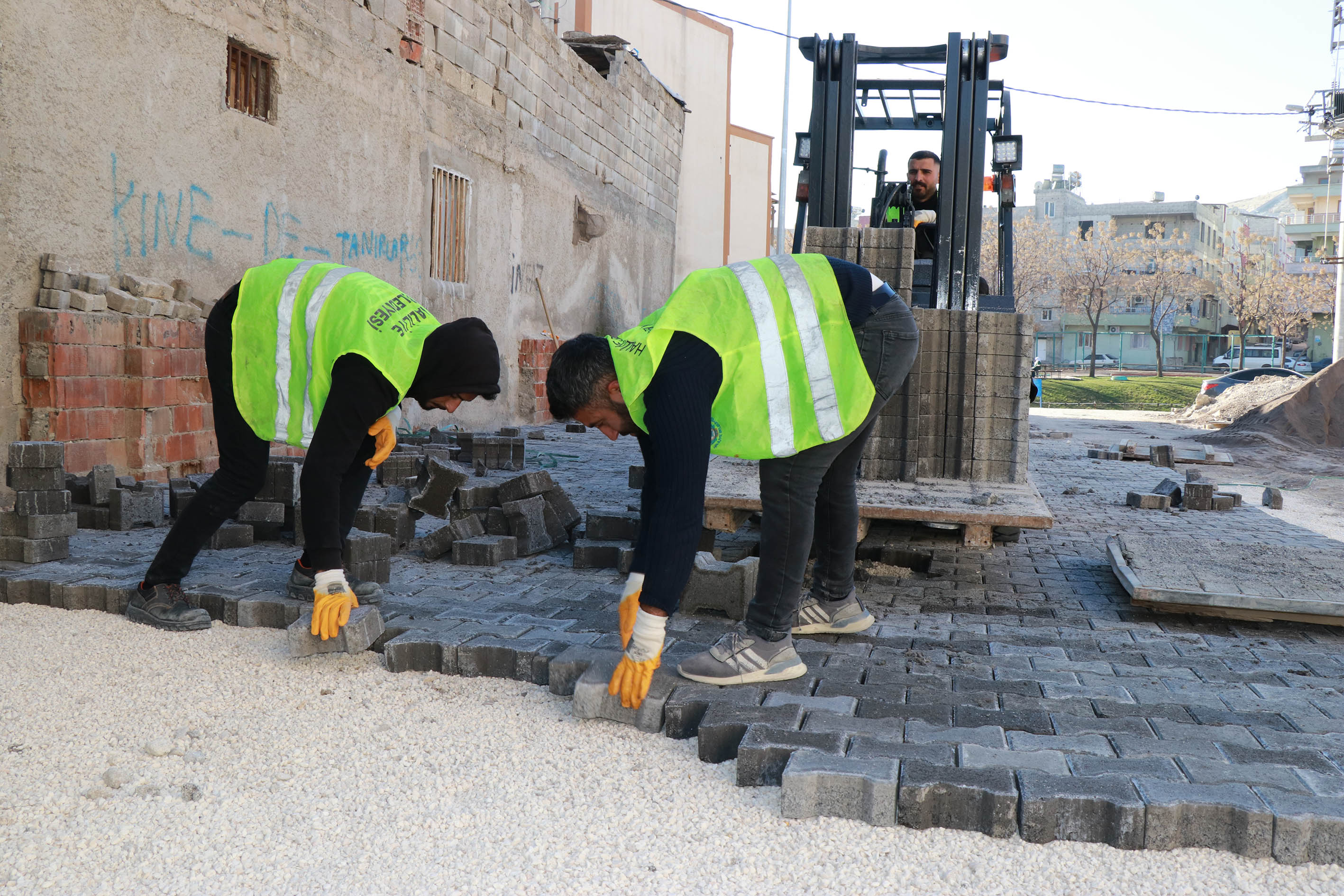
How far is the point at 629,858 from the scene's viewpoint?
231 cm

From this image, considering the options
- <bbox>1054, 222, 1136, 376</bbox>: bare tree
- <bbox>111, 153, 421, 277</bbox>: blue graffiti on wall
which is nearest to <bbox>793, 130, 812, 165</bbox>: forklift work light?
<bbox>111, 153, 421, 277</bbox>: blue graffiti on wall

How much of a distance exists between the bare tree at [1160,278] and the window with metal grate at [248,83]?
35758 mm

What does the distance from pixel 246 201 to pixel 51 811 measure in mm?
5854

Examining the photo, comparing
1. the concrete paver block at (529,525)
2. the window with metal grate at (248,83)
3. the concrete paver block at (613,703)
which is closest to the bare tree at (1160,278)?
the window with metal grate at (248,83)

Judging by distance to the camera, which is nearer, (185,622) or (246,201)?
(185,622)

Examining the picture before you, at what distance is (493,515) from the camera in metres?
5.51

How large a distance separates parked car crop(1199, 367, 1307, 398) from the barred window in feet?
51.1

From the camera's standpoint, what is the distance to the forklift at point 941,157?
21.2ft

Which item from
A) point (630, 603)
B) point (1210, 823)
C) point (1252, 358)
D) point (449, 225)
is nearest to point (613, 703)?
point (630, 603)

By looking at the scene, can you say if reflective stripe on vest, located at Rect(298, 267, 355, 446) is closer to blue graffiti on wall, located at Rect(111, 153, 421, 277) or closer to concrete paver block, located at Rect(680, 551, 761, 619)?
concrete paver block, located at Rect(680, 551, 761, 619)

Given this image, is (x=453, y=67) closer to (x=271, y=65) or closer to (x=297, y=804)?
(x=271, y=65)

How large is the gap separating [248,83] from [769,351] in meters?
6.12

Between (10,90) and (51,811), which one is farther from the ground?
(10,90)

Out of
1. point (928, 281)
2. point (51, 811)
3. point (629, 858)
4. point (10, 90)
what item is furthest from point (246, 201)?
point (629, 858)
